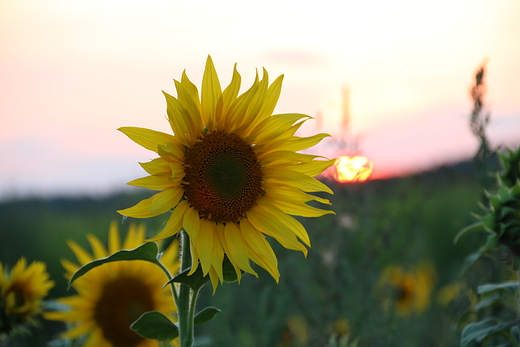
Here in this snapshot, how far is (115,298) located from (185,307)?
110 centimetres

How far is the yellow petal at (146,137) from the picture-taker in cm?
124

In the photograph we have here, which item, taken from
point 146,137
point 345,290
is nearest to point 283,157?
point 146,137

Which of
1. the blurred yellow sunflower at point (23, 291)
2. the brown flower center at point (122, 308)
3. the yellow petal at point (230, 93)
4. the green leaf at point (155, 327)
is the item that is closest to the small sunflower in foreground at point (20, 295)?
the blurred yellow sunflower at point (23, 291)

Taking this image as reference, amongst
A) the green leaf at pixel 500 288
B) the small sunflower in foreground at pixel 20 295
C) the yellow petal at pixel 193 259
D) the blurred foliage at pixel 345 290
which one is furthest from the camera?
the blurred foliage at pixel 345 290

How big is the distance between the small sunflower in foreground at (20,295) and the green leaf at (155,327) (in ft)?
3.59

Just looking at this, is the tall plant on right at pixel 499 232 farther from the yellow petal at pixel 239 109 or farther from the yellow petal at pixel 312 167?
the yellow petal at pixel 239 109

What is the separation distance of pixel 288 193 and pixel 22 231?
5.94 m

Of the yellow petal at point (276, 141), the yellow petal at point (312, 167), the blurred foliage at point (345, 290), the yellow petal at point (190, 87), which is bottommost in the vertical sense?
the blurred foliage at point (345, 290)

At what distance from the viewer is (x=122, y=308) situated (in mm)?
2199

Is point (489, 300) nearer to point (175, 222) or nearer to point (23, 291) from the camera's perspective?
point (175, 222)

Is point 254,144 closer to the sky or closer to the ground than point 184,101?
closer to the ground

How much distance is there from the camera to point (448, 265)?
7.84 metres

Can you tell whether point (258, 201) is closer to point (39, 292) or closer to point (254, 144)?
point (254, 144)

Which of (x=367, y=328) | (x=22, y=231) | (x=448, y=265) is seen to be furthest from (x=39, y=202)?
(x=448, y=265)
